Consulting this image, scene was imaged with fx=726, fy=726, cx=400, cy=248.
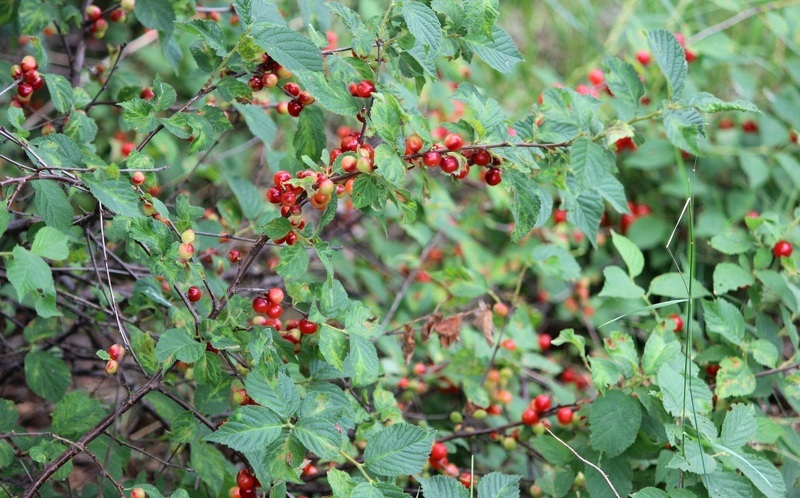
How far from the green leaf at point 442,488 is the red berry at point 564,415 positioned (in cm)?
49

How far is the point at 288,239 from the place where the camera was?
1323mm

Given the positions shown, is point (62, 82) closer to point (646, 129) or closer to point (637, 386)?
point (637, 386)

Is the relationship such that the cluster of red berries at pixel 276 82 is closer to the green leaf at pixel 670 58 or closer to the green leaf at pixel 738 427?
the green leaf at pixel 670 58

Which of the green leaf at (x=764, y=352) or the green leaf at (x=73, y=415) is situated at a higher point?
the green leaf at (x=764, y=352)

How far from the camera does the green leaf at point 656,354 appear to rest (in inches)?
58.1

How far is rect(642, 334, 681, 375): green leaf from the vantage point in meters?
1.48

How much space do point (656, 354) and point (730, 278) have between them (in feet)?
1.27

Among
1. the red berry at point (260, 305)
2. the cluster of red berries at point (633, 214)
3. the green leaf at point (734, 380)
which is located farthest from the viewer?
the cluster of red berries at point (633, 214)

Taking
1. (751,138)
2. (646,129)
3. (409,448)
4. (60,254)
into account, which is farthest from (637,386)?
(751,138)

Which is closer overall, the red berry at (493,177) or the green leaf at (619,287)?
the red berry at (493,177)

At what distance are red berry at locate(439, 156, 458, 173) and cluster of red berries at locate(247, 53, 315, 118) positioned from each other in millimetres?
308

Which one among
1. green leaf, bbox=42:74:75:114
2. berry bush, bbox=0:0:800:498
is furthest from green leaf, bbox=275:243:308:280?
green leaf, bbox=42:74:75:114

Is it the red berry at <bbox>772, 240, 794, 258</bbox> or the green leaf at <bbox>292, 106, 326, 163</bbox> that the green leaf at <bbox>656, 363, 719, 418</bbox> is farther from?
the green leaf at <bbox>292, 106, 326, 163</bbox>

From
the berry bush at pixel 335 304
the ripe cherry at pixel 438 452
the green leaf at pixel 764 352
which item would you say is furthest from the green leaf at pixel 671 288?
the ripe cherry at pixel 438 452
